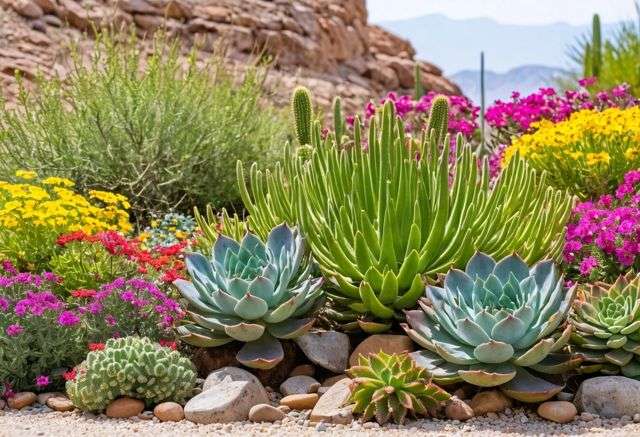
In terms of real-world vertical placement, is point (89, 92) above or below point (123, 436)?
above

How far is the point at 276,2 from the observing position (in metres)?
20.1

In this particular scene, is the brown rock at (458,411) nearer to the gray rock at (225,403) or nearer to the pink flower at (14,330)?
the gray rock at (225,403)

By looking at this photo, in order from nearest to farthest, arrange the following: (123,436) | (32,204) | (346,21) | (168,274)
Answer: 1. (123,436)
2. (168,274)
3. (32,204)
4. (346,21)

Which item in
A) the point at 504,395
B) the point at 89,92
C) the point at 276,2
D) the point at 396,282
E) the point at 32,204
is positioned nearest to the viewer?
the point at 504,395

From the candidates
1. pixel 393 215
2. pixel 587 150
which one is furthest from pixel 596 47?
pixel 393 215

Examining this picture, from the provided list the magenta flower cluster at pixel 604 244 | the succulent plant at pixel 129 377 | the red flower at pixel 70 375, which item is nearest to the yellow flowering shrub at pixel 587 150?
the magenta flower cluster at pixel 604 244

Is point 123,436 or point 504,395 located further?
point 504,395

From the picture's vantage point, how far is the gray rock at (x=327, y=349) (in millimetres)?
5508

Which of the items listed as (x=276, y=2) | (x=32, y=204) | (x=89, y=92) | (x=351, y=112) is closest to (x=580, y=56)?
(x=351, y=112)

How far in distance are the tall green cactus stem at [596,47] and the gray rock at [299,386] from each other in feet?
45.0

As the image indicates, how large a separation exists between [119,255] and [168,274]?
0.50m

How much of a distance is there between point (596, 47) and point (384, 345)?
13.7 m

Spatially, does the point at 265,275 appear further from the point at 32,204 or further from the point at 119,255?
the point at 32,204

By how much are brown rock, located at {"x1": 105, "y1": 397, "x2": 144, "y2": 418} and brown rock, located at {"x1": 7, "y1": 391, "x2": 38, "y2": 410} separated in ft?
1.84
